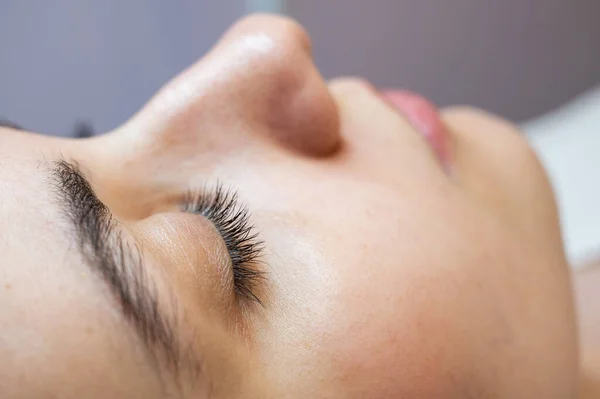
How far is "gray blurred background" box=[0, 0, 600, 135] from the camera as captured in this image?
1575 mm

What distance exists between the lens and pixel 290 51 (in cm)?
61

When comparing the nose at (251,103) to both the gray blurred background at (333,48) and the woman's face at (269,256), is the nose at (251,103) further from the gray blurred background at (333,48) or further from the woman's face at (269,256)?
the gray blurred background at (333,48)

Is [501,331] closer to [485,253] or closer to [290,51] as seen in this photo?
[485,253]

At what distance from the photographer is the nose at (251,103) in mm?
582

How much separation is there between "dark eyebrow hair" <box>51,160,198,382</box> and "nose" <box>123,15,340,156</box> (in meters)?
0.17

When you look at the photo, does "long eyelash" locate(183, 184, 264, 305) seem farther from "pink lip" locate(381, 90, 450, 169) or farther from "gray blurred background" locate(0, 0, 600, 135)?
"gray blurred background" locate(0, 0, 600, 135)

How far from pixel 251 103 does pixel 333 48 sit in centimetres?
124

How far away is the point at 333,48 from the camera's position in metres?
1.76

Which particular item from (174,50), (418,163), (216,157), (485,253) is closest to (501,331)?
(485,253)

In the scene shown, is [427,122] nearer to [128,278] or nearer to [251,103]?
[251,103]

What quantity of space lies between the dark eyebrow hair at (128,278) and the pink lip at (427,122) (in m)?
0.39

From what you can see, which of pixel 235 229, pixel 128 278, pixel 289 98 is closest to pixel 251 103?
pixel 289 98

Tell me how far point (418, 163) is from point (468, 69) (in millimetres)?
1475

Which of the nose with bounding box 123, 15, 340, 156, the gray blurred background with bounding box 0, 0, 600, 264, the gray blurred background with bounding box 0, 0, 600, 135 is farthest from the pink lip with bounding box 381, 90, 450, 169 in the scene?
the gray blurred background with bounding box 0, 0, 600, 135
